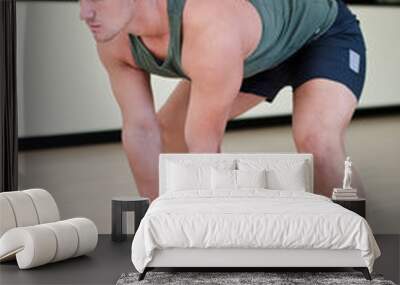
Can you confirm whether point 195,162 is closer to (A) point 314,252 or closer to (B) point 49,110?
(B) point 49,110

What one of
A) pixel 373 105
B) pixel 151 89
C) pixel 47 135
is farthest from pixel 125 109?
pixel 373 105

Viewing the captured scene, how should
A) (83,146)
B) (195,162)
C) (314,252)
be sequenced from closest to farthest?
(314,252) < (195,162) < (83,146)

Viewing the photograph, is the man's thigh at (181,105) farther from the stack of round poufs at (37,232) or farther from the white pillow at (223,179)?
the stack of round poufs at (37,232)

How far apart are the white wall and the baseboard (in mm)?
47

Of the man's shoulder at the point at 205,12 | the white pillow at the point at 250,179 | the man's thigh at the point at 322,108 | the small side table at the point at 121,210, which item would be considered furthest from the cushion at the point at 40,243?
the man's thigh at the point at 322,108

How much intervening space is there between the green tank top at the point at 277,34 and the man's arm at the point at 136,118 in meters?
0.23

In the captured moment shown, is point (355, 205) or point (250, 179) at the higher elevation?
point (250, 179)

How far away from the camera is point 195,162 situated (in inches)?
276

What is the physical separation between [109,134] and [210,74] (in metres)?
1.12

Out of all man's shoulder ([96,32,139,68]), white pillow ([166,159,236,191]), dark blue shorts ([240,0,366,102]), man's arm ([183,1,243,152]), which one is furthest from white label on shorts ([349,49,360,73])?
man's shoulder ([96,32,139,68])

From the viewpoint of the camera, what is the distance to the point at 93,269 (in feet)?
18.9

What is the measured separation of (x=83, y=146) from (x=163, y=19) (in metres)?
1.42

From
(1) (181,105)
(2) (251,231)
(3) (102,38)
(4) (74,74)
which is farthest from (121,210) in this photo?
(2) (251,231)

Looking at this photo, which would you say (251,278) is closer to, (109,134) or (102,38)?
(109,134)
